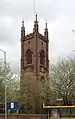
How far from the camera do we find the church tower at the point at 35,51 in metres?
95.0

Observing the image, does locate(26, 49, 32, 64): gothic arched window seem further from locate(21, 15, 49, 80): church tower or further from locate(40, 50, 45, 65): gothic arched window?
locate(40, 50, 45, 65): gothic arched window

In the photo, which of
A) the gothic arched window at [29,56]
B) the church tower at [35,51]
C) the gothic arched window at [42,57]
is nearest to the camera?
the church tower at [35,51]

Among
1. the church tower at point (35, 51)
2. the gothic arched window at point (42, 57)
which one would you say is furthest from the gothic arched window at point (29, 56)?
the gothic arched window at point (42, 57)

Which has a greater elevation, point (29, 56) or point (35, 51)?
point (35, 51)

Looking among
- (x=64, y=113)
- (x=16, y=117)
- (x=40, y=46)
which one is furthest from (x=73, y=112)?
(x=40, y=46)

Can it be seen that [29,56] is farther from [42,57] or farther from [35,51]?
→ [42,57]

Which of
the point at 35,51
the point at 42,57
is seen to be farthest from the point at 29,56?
the point at 42,57

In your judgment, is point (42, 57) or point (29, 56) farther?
point (42, 57)

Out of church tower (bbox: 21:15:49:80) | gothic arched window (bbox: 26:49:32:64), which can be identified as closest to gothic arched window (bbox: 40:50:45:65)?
church tower (bbox: 21:15:49:80)

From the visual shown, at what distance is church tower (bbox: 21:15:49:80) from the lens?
95.0 m

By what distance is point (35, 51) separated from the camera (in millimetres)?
96000

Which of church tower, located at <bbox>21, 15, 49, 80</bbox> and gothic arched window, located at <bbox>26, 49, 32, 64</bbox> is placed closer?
church tower, located at <bbox>21, 15, 49, 80</bbox>

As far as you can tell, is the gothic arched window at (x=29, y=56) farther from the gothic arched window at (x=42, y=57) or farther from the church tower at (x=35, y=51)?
the gothic arched window at (x=42, y=57)

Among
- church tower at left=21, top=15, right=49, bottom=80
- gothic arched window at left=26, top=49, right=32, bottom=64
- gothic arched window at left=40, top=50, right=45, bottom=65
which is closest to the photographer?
church tower at left=21, top=15, right=49, bottom=80
